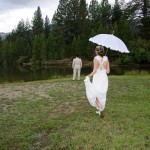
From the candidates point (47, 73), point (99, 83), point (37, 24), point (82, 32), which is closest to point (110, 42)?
point (99, 83)

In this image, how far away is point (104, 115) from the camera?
1109cm

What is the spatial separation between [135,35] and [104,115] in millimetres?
70215

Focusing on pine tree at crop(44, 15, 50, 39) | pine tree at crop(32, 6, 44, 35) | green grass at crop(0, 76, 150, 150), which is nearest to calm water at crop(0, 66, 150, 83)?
green grass at crop(0, 76, 150, 150)

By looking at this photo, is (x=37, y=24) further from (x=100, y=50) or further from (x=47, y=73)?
(x=100, y=50)

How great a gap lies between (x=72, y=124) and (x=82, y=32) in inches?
3271

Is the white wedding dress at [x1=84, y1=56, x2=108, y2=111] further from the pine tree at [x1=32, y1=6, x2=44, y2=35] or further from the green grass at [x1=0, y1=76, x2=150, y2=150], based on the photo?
the pine tree at [x1=32, y1=6, x2=44, y2=35]

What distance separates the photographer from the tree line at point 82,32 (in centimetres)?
7138

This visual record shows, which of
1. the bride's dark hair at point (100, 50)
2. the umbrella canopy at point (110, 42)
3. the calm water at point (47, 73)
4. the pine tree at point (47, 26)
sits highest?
the pine tree at point (47, 26)

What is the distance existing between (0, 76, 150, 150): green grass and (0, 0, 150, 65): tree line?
2136 inches

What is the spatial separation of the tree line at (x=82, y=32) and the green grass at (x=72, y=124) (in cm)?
5425

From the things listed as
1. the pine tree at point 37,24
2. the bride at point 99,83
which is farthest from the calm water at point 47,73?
the pine tree at point 37,24

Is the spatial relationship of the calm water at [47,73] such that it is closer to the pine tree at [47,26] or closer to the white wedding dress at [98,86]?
the white wedding dress at [98,86]

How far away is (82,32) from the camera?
92.2 m

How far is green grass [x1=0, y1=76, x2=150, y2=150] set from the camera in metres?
8.30
